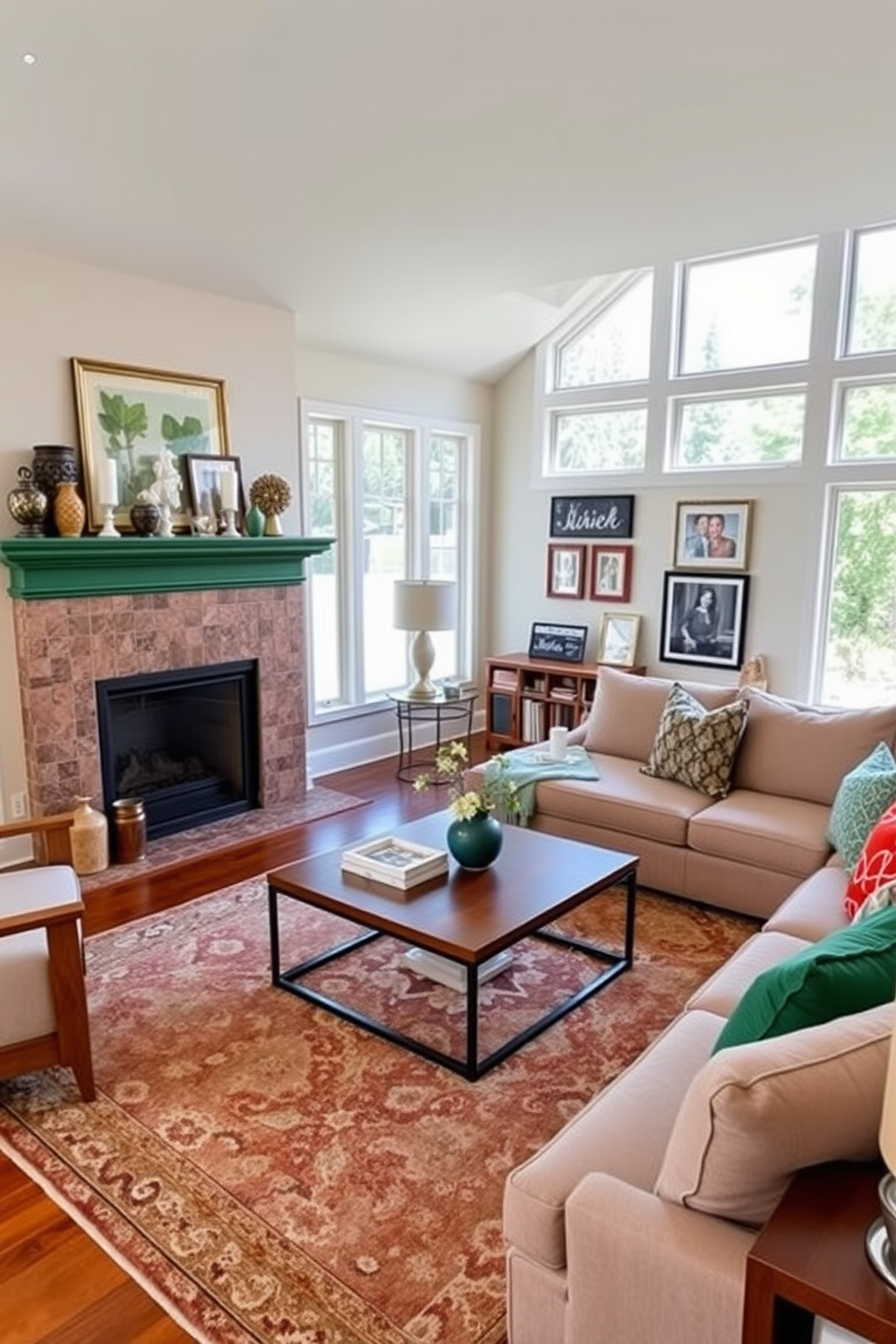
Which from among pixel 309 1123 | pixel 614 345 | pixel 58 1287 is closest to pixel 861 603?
pixel 614 345

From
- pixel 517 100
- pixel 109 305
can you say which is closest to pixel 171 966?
pixel 109 305

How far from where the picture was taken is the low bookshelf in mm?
5613

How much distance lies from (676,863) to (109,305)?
351cm

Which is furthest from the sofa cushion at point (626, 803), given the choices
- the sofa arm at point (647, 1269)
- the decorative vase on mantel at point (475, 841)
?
the sofa arm at point (647, 1269)

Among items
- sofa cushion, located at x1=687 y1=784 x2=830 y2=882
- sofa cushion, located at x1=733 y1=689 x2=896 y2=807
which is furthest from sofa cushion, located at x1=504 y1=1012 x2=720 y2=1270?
sofa cushion, located at x1=733 y1=689 x2=896 y2=807

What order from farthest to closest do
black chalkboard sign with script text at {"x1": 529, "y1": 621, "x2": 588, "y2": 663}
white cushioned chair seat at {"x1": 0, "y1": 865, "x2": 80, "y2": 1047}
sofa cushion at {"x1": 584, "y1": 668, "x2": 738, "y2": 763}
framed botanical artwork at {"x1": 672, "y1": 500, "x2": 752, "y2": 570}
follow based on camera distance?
black chalkboard sign with script text at {"x1": 529, "y1": 621, "x2": 588, "y2": 663}, framed botanical artwork at {"x1": 672, "y1": 500, "x2": 752, "y2": 570}, sofa cushion at {"x1": 584, "y1": 668, "x2": 738, "y2": 763}, white cushioned chair seat at {"x1": 0, "y1": 865, "x2": 80, "y2": 1047}

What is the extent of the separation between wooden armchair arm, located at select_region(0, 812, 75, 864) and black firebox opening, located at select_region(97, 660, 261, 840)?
122 centimetres

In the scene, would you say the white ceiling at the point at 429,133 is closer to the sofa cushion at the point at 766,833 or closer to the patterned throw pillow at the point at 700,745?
the patterned throw pillow at the point at 700,745

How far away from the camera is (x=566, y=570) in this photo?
19.8ft

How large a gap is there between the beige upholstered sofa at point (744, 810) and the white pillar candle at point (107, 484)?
235 cm

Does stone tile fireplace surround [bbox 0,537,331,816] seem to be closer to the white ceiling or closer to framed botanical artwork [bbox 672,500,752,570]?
the white ceiling

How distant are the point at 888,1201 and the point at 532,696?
481cm

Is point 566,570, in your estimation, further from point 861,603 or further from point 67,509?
point 67,509

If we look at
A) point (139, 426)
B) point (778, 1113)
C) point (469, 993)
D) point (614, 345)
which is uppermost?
point (614, 345)
